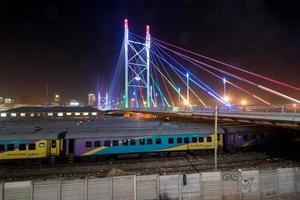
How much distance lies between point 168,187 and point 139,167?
8062mm

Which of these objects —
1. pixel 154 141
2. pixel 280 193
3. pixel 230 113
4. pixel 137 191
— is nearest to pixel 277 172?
pixel 280 193

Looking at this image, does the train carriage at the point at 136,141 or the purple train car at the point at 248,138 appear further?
the purple train car at the point at 248,138

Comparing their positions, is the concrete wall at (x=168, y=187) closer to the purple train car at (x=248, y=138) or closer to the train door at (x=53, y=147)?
the train door at (x=53, y=147)

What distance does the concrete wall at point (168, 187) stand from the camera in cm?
1137

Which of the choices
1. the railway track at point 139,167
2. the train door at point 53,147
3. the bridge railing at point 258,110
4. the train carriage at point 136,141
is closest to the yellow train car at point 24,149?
the train door at point 53,147

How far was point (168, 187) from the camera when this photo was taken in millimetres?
12227

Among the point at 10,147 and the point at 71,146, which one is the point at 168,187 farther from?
the point at 10,147

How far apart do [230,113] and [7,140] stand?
2147cm

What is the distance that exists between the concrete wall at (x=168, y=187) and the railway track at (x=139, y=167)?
20.1 ft

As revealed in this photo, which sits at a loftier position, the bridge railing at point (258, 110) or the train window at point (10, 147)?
the bridge railing at point (258, 110)

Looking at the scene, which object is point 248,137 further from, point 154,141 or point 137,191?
point 137,191

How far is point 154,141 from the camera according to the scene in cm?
2372

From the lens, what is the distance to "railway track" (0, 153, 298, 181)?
18094mm

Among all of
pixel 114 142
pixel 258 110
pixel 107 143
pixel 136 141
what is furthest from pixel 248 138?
pixel 107 143
